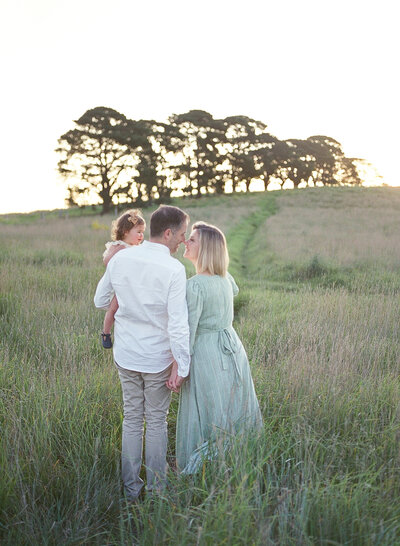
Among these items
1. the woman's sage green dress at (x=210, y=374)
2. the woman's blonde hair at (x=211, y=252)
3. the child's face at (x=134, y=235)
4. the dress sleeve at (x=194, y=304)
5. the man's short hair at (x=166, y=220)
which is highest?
the man's short hair at (x=166, y=220)

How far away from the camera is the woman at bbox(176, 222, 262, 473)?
3078mm

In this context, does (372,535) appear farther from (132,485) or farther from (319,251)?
(319,251)

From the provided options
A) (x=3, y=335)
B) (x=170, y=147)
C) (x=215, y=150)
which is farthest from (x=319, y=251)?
(x=215, y=150)

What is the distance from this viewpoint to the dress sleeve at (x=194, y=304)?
3023 mm

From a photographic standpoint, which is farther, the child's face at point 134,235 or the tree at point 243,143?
the tree at point 243,143

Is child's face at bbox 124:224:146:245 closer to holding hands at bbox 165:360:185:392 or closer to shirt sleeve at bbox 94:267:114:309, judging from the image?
shirt sleeve at bbox 94:267:114:309

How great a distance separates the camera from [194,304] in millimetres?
3023

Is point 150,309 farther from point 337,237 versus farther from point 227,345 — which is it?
point 337,237

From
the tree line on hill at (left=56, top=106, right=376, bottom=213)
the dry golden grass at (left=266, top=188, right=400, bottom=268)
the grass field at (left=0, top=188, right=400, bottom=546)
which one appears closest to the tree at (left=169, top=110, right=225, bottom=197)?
the tree line on hill at (left=56, top=106, right=376, bottom=213)

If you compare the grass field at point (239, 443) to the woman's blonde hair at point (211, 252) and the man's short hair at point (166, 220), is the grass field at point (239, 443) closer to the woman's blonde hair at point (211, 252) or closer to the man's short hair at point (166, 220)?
the woman's blonde hair at point (211, 252)

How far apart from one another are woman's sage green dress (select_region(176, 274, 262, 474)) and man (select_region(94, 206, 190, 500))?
14cm

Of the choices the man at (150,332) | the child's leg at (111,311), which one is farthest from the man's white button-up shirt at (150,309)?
the child's leg at (111,311)

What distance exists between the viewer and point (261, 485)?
2709 mm

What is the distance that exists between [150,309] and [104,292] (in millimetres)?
477
